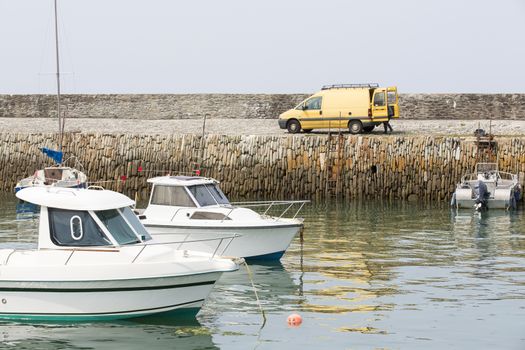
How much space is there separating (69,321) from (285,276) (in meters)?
6.18

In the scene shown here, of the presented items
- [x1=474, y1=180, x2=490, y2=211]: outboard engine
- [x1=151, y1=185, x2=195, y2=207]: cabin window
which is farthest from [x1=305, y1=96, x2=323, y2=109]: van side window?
[x1=151, y1=185, x2=195, y2=207]: cabin window

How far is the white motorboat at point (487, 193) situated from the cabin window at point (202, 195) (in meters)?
13.9

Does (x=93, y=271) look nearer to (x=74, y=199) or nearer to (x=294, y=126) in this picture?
(x=74, y=199)

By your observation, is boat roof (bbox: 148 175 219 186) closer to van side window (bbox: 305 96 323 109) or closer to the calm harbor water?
the calm harbor water

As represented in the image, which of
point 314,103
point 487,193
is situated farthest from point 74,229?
point 314,103

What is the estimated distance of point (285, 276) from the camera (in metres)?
22.2

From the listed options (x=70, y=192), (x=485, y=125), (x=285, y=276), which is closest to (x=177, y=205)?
(x=285, y=276)

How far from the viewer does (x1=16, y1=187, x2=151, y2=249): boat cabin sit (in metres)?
17.7

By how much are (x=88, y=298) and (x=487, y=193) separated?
21670mm

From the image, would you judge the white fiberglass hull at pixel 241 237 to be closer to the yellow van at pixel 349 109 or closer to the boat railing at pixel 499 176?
the boat railing at pixel 499 176

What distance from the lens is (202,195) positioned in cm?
2436

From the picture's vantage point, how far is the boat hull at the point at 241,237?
23.1 m

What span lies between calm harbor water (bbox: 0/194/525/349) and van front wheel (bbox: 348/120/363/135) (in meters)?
12.4

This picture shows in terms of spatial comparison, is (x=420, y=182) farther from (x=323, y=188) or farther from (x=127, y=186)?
(x=127, y=186)
